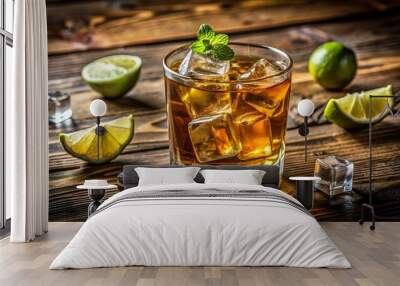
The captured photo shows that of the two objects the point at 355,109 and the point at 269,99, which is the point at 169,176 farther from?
the point at 355,109

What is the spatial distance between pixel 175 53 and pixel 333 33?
173 cm

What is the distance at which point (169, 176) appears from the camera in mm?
5230

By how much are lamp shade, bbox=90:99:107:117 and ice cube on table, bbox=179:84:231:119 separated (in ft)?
3.01

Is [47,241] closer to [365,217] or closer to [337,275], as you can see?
[337,275]

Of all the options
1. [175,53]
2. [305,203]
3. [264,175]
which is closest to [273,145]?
[264,175]

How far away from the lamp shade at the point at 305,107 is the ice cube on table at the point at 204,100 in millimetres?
880

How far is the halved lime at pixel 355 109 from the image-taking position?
5789 mm

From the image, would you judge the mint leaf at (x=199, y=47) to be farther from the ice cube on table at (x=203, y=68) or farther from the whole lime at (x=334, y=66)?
the whole lime at (x=334, y=66)

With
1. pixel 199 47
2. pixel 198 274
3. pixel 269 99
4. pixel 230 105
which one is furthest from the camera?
pixel 199 47

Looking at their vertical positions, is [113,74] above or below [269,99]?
above

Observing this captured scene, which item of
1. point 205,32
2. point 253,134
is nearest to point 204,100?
point 253,134

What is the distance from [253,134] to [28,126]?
1736 millimetres

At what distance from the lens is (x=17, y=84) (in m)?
4.69

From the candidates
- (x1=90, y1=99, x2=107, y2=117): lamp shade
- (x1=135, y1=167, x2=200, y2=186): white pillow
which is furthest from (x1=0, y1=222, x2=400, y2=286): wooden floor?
(x1=90, y1=99, x2=107, y2=117): lamp shade
